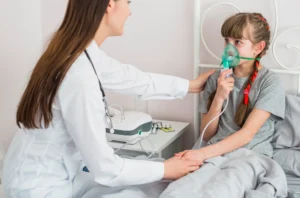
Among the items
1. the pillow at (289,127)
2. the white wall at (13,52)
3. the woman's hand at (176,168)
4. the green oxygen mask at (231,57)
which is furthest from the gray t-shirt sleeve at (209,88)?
the white wall at (13,52)

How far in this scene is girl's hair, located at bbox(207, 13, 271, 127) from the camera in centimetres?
178

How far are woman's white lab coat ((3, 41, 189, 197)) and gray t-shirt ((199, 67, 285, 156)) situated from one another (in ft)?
1.83

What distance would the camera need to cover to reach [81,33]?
1349mm

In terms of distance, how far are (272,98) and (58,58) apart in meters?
0.91

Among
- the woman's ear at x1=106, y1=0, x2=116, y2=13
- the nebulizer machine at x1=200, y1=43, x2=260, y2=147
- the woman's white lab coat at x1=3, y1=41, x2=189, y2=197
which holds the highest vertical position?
the woman's ear at x1=106, y1=0, x2=116, y2=13

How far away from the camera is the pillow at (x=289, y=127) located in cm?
183

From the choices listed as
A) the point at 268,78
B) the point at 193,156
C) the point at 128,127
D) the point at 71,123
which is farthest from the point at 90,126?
the point at 268,78

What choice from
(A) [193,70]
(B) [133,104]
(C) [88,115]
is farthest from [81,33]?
(B) [133,104]

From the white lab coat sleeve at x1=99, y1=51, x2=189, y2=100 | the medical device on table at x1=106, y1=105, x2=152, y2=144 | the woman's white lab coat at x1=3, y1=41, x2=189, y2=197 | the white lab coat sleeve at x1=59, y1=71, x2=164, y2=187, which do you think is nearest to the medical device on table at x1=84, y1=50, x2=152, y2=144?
the medical device on table at x1=106, y1=105, x2=152, y2=144

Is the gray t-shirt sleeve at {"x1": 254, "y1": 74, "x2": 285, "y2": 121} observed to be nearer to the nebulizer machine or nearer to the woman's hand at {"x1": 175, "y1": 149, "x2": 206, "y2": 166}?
the nebulizer machine

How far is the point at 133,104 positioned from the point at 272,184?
112 centimetres

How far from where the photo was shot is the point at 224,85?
1.76 m

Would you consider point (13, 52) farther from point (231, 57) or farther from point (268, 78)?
point (268, 78)

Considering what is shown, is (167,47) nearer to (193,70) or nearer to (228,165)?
(193,70)
